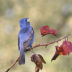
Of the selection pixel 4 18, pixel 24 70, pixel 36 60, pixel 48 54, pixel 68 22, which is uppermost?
pixel 4 18

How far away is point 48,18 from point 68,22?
811 mm

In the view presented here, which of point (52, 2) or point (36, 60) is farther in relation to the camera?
point (52, 2)

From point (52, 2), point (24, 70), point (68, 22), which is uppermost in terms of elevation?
point (52, 2)

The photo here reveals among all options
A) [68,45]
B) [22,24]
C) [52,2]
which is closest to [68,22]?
[52,2]

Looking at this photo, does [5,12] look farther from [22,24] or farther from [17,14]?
[22,24]

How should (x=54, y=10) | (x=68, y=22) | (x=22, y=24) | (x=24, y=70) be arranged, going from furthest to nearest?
(x=54, y=10) → (x=68, y=22) → (x=24, y=70) → (x=22, y=24)

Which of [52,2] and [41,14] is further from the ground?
[52,2]

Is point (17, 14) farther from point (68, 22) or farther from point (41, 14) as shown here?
point (68, 22)

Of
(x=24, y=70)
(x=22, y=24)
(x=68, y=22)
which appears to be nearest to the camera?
(x=22, y=24)

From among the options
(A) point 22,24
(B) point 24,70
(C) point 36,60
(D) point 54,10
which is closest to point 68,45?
(C) point 36,60

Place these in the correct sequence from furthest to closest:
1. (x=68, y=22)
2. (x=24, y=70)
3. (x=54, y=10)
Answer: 1. (x=54, y=10)
2. (x=68, y=22)
3. (x=24, y=70)

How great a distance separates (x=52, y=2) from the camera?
270 inches

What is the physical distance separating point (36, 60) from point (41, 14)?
5514mm

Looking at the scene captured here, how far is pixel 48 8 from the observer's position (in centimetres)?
668
